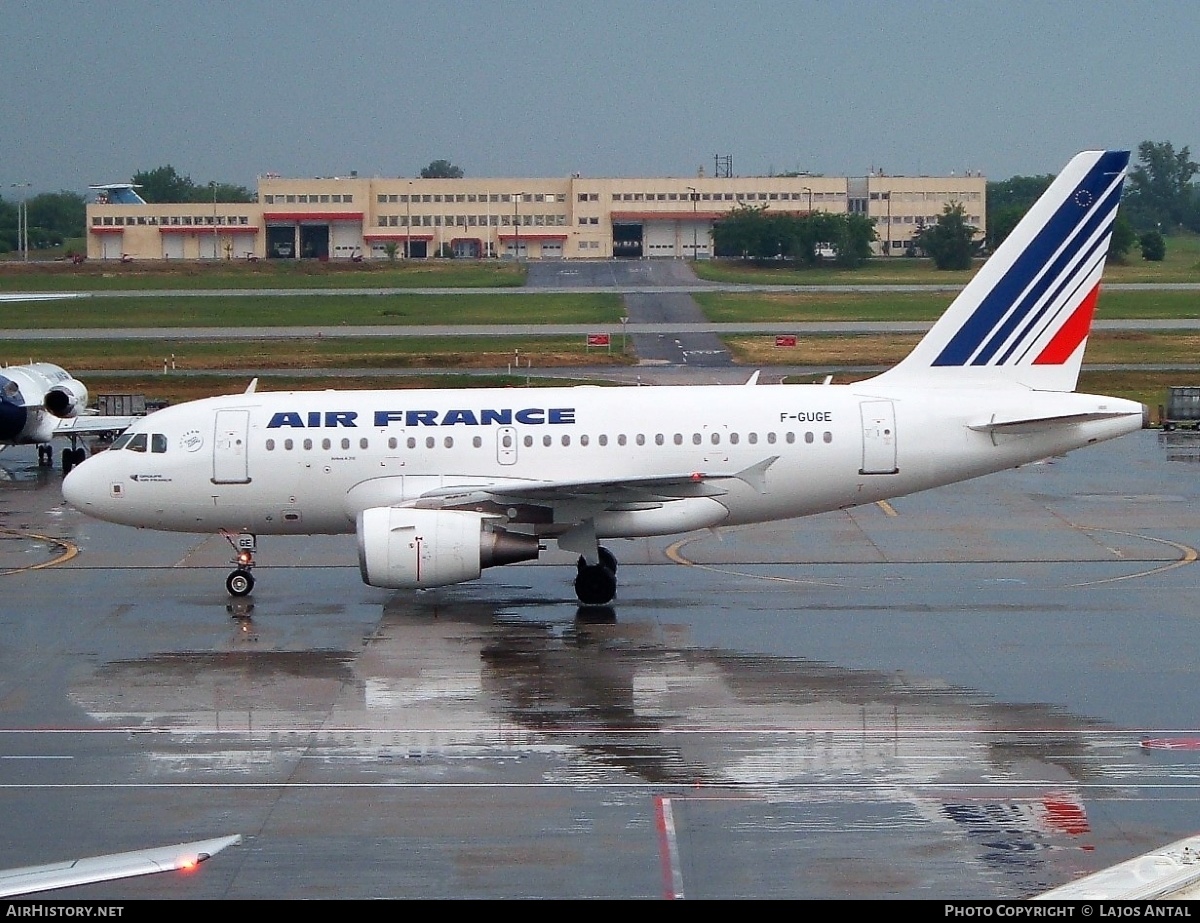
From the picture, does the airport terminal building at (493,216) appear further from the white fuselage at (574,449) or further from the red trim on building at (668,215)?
the white fuselage at (574,449)

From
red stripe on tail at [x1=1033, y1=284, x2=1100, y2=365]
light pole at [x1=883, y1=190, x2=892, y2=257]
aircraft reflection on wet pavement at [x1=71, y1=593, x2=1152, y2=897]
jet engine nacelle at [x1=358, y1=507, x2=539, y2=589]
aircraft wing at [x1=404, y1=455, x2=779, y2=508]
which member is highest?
light pole at [x1=883, y1=190, x2=892, y2=257]

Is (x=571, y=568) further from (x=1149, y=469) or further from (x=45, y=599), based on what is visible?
(x=1149, y=469)

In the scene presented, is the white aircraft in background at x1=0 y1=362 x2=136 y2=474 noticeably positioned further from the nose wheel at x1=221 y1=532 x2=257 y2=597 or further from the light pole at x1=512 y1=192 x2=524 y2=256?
the light pole at x1=512 y1=192 x2=524 y2=256

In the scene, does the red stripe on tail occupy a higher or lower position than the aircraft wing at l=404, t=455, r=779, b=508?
higher

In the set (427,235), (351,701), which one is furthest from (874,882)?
(427,235)

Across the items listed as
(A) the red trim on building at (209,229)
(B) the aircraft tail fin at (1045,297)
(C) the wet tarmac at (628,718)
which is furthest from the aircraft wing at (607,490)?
(A) the red trim on building at (209,229)

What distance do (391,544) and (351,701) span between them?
14.9ft

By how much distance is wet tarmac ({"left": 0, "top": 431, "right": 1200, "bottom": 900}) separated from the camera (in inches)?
611

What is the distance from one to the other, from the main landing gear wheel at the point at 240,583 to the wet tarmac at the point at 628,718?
69 centimetres

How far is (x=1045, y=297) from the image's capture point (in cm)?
2906

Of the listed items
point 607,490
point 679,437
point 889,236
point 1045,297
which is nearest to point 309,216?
point 889,236

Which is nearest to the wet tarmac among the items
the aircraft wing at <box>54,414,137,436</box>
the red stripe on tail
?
the red stripe on tail

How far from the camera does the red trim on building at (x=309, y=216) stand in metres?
184

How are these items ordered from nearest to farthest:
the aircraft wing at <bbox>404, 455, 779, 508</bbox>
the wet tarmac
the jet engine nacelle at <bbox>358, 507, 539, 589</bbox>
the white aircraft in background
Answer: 1. the wet tarmac
2. the jet engine nacelle at <bbox>358, 507, 539, 589</bbox>
3. the aircraft wing at <bbox>404, 455, 779, 508</bbox>
4. the white aircraft in background
